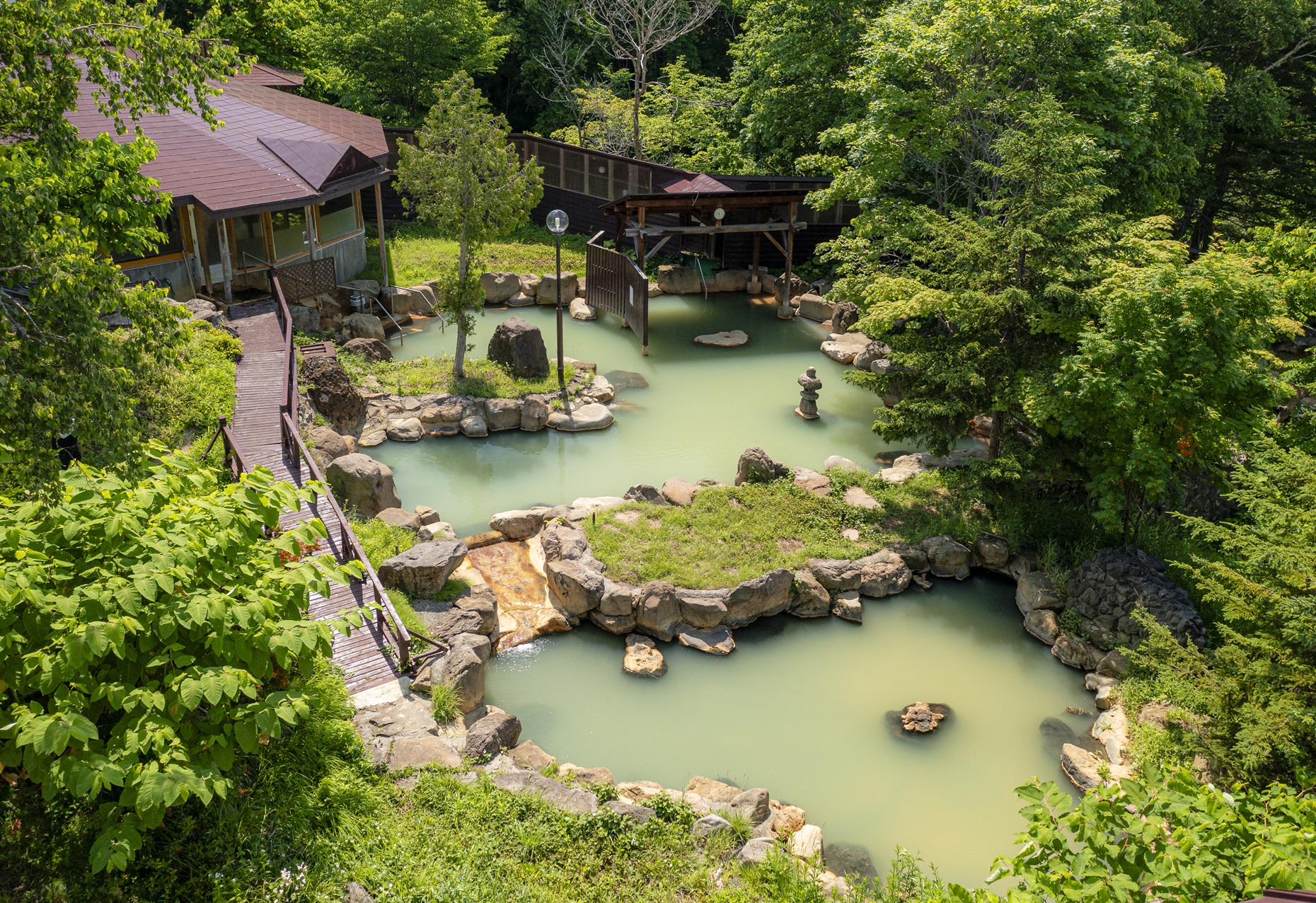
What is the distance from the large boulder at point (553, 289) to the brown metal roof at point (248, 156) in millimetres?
4453

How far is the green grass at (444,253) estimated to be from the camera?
76.3 feet

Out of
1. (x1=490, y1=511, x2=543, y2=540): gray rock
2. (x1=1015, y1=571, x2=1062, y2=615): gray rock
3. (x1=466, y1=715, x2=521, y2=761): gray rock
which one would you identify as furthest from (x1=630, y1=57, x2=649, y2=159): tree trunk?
(x1=466, y1=715, x2=521, y2=761): gray rock

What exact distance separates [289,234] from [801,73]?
43.4 ft

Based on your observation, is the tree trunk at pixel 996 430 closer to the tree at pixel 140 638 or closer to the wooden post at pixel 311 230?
the tree at pixel 140 638

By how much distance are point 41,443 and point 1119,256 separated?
12811 millimetres

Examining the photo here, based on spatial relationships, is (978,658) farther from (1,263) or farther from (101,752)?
(1,263)

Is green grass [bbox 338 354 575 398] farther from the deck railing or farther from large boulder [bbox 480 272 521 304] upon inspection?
large boulder [bbox 480 272 521 304]

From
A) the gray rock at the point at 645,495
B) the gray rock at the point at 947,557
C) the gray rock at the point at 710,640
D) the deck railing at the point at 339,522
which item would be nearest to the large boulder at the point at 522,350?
the deck railing at the point at 339,522

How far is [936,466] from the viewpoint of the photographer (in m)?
15.7

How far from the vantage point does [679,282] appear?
24859 millimetres

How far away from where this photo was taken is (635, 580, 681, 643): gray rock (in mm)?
11867

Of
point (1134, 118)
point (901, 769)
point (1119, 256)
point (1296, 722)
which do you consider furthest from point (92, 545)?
point (1134, 118)

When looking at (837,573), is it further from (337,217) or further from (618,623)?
(337,217)

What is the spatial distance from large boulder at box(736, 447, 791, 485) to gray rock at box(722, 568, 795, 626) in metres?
2.68
